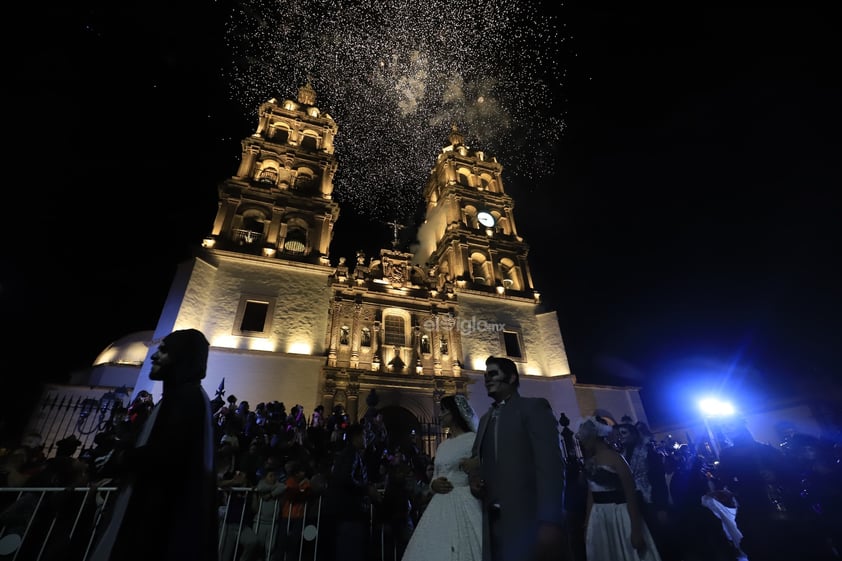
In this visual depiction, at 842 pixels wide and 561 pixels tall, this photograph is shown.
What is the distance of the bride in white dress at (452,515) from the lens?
130 inches

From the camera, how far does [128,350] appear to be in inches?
932

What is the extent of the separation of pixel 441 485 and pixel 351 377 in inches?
649

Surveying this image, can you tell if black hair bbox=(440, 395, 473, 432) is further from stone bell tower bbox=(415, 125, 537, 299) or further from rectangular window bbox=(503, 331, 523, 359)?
stone bell tower bbox=(415, 125, 537, 299)

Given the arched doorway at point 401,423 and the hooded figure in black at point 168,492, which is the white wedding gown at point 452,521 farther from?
the arched doorway at point 401,423

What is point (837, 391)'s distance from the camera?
19.6 metres

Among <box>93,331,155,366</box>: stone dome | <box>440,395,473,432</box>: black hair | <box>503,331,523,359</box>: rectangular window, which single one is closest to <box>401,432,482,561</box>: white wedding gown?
<box>440,395,473,432</box>: black hair

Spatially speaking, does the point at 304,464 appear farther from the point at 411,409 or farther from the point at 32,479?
the point at 411,409

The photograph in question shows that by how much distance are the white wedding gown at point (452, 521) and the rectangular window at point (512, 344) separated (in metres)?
20.7

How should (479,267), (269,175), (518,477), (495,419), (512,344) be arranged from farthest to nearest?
(479,267) < (269,175) < (512,344) < (495,419) < (518,477)

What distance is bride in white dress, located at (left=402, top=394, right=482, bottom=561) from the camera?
329cm

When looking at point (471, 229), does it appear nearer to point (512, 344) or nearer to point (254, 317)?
point (512, 344)

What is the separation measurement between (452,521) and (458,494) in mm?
216

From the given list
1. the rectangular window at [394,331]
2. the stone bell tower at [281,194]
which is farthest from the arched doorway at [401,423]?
the stone bell tower at [281,194]

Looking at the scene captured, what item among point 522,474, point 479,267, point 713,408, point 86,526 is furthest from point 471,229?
point 522,474
